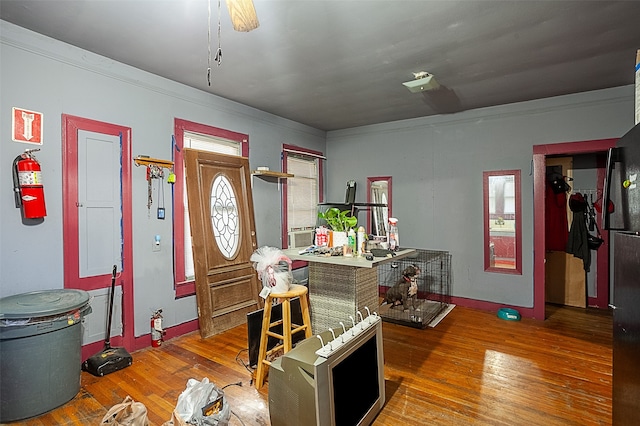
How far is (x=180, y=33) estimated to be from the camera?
8.21ft

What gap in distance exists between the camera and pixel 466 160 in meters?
4.65

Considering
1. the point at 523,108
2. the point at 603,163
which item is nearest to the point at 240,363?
the point at 523,108

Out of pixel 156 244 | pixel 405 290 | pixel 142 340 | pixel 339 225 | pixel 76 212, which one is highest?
pixel 76 212

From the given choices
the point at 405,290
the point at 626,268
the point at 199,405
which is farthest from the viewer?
the point at 405,290

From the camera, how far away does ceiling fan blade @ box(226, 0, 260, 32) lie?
58.4 inches

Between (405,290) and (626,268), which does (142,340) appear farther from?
(626,268)

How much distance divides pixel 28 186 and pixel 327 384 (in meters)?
2.60

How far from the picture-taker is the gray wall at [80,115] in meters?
2.42

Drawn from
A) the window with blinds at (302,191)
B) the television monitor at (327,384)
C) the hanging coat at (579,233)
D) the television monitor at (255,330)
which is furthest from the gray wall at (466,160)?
the television monitor at (327,384)

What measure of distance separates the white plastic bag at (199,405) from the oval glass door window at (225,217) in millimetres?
2073

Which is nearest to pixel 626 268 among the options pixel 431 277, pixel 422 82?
pixel 422 82

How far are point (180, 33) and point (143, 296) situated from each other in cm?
248

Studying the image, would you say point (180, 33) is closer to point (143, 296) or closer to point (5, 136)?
point (5, 136)

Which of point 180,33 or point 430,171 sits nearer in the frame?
point 180,33
